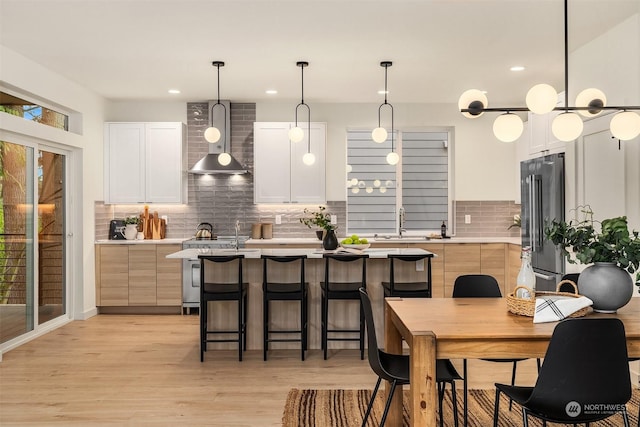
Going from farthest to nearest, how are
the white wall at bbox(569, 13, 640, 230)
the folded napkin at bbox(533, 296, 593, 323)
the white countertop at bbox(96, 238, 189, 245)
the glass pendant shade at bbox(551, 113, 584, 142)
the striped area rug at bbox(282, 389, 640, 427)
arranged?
the white countertop at bbox(96, 238, 189, 245), the white wall at bbox(569, 13, 640, 230), the striped area rug at bbox(282, 389, 640, 427), the glass pendant shade at bbox(551, 113, 584, 142), the folded napkin at bbox(533, 296, 593, 323)

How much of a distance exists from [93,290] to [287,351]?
9.90 ft

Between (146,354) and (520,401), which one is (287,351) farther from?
(520,401)

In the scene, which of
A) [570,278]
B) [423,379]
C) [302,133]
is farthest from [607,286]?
[302,133]

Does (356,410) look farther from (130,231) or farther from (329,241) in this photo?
(130,231)

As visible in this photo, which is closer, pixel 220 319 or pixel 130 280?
pixel 220 319

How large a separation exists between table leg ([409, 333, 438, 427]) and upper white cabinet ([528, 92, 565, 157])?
365cm

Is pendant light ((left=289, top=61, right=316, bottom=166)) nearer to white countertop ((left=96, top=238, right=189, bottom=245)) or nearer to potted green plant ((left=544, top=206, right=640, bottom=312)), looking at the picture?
white countertop ((left=96, top=238, right=189, bottom=245))

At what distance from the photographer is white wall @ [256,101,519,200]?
7.46 meters

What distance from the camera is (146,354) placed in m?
4.99

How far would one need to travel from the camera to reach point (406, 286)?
15.9ft

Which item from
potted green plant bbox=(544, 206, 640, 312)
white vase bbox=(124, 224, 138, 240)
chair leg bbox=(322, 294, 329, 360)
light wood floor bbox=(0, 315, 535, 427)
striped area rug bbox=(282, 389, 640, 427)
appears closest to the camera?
potted green plant bbox=(544, 206, 640, 312)

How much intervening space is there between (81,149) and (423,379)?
5.44 m

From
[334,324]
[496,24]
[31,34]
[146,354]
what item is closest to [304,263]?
[334,324]

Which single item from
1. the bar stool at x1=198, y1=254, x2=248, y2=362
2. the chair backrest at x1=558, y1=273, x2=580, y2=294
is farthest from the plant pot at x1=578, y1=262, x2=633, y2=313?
the bar stool at x1=198, y1=254, x2=248, y2=362
